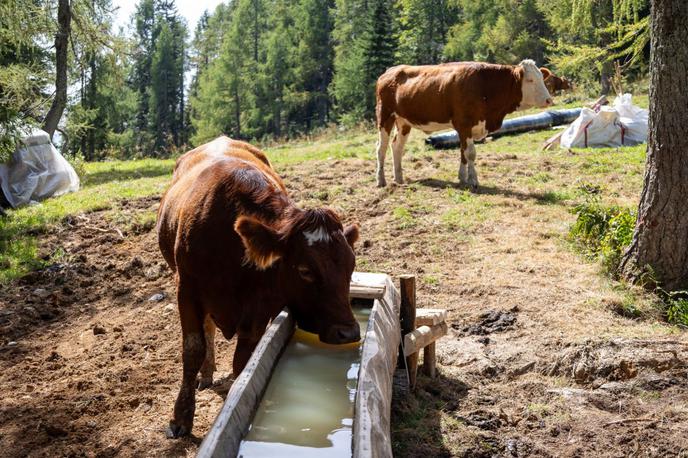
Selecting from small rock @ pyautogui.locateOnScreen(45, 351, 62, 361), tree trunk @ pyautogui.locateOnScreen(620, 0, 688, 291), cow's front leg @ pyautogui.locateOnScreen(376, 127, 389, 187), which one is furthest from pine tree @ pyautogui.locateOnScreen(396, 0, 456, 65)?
small rock @ pyautogui.locateOnScreen(45, 351, 62, 361)

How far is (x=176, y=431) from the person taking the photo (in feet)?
15.0

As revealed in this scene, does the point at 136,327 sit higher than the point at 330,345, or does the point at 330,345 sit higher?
the point at 330,345

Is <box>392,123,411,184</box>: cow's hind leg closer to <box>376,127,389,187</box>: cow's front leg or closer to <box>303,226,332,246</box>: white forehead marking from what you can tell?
<box>376,127,389,187</box>: cow's front leg

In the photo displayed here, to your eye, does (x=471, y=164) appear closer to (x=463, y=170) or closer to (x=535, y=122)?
(x=463, y=170)

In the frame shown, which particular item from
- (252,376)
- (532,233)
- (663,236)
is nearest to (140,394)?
(252,376)

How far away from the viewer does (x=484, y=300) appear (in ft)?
22.9

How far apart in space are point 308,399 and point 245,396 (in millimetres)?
597

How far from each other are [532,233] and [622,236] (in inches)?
67.9

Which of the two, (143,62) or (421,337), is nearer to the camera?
(421,337)

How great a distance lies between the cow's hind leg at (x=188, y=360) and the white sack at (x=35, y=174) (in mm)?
10233

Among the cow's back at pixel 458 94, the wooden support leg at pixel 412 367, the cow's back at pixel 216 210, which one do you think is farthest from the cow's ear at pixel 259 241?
the cow's back at pixel 458 94

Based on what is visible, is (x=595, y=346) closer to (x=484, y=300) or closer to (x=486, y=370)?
(x=486, y=370)

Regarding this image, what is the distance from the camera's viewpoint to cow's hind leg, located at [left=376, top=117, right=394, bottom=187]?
12.0m

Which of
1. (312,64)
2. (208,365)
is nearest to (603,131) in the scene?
(208,365)
